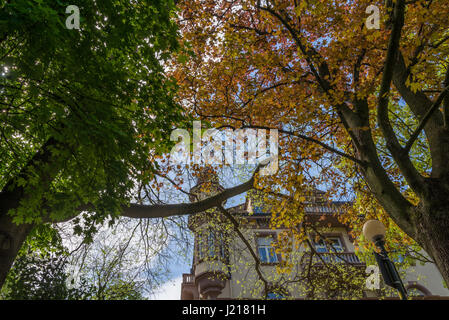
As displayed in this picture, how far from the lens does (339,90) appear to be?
279 inches

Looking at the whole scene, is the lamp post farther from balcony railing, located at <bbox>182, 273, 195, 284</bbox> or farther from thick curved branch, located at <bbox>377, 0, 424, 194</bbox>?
balcony railing, located at <bbox>182, 273, 195, 284</bbox>

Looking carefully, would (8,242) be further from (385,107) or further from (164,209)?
(385,107)

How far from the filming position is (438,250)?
4.25 metres

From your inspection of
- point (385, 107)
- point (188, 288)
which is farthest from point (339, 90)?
point (188, 288)

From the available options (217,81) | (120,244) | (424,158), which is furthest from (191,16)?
(424,158)

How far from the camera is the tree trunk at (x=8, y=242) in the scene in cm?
427

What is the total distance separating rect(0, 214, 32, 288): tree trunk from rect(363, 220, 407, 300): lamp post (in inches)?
292

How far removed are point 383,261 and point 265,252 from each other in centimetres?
1418

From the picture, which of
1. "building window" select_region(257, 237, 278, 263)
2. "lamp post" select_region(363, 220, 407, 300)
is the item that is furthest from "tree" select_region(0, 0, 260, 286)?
"building window" select_region(257, 237, 278, 263)

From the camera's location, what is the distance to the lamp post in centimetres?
585

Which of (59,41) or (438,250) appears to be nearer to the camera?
(59,41)
